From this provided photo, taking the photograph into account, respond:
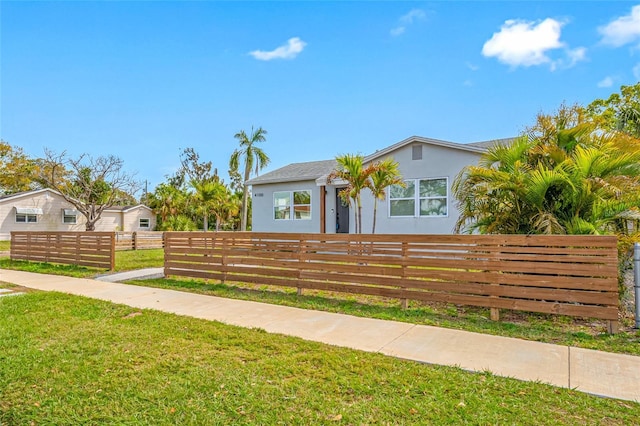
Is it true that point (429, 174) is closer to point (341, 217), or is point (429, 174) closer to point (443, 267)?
point (341, 217)

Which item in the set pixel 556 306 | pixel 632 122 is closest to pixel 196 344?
pixel 556 306

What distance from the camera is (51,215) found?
94.6 ft

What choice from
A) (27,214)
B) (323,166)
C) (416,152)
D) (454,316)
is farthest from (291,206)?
(27,214)

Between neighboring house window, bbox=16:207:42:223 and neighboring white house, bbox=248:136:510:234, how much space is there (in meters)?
21.7

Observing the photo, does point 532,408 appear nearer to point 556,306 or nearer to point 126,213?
point 556,306

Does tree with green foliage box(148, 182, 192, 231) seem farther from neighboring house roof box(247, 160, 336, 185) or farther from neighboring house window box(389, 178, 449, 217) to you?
neighboring house window box(389, 178, 449, 217)

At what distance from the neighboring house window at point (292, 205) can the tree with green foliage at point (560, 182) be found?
901 centimetres

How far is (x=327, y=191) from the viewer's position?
48.7 feet

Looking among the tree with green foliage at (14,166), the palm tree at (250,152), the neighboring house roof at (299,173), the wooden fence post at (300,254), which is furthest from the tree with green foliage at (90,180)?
the wooden fence post at (300,254)

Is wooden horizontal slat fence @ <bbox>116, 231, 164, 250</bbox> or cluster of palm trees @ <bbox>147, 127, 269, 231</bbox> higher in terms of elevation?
cluster of palm trees @ <bbox>147, 127, 269, 231</bbox>

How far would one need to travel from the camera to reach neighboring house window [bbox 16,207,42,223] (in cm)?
2705

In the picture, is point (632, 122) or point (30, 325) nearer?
point (30, 325)

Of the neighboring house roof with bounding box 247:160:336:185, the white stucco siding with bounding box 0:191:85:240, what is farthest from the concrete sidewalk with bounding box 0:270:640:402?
the white stucco siding with bounding box 0:191:85:240

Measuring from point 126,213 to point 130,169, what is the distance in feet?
15.1
